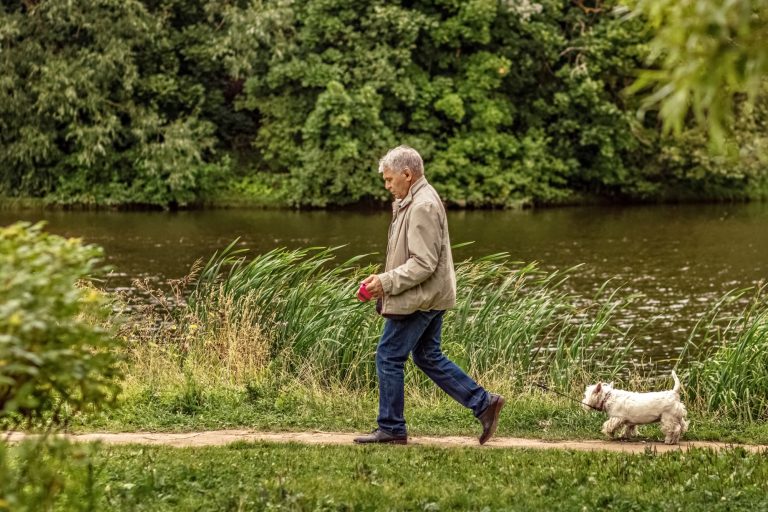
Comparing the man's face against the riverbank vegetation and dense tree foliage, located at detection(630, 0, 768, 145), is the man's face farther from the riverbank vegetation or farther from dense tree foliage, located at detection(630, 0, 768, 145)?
dense tree foliage, located at detection(630, 0, 768, 145)

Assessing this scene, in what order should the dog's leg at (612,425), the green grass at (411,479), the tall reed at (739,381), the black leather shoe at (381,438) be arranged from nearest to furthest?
1. the green grass at (411,479)
2. the black leather shoe at (381,438)
3. the dog's leg at (612,425)
4. the tall reed at (739,381)

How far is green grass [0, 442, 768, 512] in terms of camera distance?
254 inches

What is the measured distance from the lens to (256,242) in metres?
26.5

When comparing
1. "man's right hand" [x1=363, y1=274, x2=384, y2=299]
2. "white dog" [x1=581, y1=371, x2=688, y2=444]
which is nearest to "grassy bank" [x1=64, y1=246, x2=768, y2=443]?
"white dog" [x1=581, y1=371, x2=688, y2=444]

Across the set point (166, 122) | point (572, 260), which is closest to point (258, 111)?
point (166, 122)

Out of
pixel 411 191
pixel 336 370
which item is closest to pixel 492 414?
pixel 411 191

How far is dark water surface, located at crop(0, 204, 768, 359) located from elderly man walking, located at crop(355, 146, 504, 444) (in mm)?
7518

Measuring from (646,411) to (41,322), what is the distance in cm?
535

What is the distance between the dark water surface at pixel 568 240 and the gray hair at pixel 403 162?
817 cm

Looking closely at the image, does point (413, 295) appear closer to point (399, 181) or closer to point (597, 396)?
point (399, 181)

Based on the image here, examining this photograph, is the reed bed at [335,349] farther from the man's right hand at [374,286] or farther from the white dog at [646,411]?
the man's right hand at [374,286]

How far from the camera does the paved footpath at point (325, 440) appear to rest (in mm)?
8477

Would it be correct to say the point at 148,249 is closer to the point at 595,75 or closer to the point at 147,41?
the point at 147,41

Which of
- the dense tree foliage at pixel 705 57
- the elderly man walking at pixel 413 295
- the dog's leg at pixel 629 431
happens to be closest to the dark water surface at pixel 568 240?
the dog's leg at pixel 629 431
